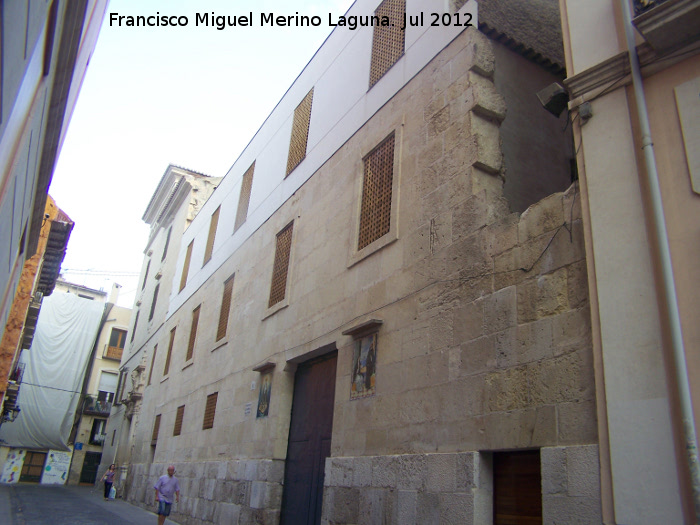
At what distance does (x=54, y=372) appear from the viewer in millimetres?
33750

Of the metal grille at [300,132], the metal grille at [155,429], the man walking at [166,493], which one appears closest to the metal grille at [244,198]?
the metal grille at [300,132]

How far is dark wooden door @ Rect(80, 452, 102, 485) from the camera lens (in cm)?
3491

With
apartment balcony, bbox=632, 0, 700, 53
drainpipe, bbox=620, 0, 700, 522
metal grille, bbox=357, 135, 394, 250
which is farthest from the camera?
metal grille, bbox=357, 135, 394, 250

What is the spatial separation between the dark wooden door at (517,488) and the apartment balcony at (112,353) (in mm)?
37539

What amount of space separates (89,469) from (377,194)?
3445cm

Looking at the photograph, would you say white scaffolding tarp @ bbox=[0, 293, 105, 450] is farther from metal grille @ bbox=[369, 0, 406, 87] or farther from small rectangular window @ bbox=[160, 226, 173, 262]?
metal grille @ bbox=[369, 0, 406, 87]

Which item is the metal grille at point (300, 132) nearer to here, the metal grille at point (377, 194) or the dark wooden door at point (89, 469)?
the metal grille at point (377, 194)

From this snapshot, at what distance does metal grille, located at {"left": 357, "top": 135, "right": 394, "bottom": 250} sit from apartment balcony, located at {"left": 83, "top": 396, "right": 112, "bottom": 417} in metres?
32.7

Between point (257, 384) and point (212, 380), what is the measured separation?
3152 mm

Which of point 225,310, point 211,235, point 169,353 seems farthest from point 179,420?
point 211,235

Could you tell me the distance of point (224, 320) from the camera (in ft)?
46.3

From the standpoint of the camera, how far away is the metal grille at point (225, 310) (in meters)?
14.0

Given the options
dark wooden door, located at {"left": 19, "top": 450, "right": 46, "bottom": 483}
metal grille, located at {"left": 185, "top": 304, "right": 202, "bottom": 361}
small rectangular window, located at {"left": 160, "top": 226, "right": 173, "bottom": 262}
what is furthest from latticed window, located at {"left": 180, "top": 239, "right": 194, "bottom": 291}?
dark wooden door, located at {"left": 19, "top": 450, "right": 46, "bottom": 483}

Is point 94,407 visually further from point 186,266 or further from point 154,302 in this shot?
point 186,266
